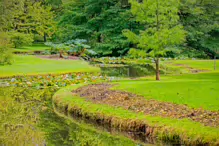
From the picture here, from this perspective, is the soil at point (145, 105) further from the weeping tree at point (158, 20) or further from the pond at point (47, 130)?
the weeping tree at point (158, 20)

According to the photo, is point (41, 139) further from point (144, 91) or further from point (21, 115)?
point (144, 91)

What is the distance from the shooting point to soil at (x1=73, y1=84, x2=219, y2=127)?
46.8ft

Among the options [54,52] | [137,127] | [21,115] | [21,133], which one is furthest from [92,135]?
[54,52]

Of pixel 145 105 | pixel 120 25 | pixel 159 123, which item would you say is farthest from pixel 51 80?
pixel 120 25

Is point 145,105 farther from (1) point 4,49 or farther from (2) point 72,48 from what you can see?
(2) point 72,48

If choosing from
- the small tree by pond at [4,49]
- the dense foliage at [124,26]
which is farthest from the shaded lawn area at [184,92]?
the dense foliage at [124,26]

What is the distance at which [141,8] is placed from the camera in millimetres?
25016

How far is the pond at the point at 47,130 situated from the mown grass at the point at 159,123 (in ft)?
2.06


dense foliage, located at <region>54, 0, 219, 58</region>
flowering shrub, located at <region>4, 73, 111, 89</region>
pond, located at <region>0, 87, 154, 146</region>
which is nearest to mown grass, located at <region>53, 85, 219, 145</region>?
pond, located at <region>0, 87, 154, 146</region>

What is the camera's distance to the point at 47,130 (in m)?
15.3

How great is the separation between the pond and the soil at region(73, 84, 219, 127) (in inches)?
74.2

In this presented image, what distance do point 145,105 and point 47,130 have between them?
4.63m

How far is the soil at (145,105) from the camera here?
14270 mm

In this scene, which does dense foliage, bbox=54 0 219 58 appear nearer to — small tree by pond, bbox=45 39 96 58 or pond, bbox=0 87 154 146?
small tree by pond, bbox=45 39 96 58
